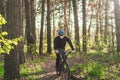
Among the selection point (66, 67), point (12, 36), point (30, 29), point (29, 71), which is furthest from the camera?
point (30, 29)

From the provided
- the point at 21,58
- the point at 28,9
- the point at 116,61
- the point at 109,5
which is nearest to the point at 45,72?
the point at 21,58

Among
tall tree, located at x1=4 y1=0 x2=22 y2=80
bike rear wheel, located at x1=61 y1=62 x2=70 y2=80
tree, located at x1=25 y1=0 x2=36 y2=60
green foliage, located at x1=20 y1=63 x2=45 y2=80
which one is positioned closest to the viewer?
tall tree, located at x1=4 y1=0 x2=22 y2=80

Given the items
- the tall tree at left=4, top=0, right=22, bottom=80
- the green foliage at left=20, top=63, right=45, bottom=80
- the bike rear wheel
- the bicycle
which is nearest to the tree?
the green foliage at left=20, top=63, right=45, bottom=80

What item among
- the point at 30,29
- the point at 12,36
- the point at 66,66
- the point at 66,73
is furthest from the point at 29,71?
the point at 30,29

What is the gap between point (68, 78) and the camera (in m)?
10.2

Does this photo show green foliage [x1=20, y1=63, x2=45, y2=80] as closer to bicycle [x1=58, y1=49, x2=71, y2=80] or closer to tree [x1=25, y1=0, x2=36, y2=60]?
bicycle [x1=58, y1=49, x2=71, y2=80]

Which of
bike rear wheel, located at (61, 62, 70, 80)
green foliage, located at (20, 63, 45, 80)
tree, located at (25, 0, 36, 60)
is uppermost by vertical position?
tree, located at (25, 0, 36, 60)

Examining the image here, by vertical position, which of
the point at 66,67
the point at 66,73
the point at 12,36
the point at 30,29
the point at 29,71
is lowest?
the point at 29,71

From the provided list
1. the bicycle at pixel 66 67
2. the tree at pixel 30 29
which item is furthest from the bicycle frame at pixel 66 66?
the tree at pixel 30 29

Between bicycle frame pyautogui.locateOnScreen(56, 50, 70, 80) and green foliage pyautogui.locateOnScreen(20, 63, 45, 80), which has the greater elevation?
bicycle frame pyautogui.locateOnScreen(56, 50, 70, 80)

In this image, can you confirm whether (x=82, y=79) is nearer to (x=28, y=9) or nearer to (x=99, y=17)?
(x=28, y=9)

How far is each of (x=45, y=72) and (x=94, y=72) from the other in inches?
112

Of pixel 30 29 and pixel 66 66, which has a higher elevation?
pixel 30 29

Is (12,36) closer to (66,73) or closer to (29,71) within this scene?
(66,73)
